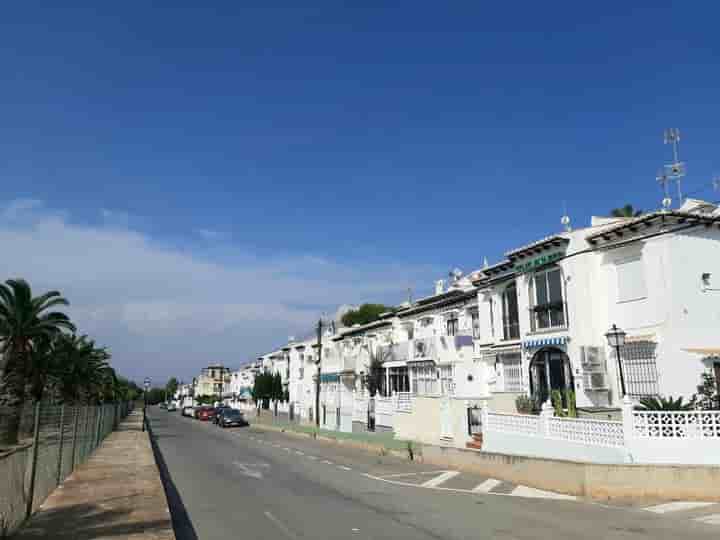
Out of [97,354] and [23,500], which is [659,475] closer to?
[23,500]

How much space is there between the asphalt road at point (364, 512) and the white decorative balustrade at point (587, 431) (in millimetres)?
1884

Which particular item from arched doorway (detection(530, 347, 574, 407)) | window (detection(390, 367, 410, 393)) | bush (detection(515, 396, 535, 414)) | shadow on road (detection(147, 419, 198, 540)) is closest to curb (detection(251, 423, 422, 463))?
bush (detection(515, 396, 535, 414))

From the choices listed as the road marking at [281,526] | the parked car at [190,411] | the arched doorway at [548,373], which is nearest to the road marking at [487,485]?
the road marking at [281,526]

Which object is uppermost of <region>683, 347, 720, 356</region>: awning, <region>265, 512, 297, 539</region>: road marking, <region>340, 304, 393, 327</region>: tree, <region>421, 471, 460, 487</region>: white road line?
<region>340, 304, 393, 327</region>: tree

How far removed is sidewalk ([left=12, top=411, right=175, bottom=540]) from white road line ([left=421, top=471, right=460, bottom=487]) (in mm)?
7268

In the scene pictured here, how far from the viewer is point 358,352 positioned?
46.4 meters

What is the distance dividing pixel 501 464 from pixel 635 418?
14.7 ft

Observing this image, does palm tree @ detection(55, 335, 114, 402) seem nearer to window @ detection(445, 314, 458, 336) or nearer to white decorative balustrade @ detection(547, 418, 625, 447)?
window @ detection(445, 314, 458, 336)

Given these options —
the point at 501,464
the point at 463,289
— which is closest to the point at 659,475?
the point at 501,464

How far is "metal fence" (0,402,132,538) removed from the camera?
25.0 feet

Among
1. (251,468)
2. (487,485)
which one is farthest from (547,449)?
(251,468)

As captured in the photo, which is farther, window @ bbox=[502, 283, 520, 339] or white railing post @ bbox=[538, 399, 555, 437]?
window @ bbox=[502, 283, 520, 339]

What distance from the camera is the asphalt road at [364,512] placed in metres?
9.98

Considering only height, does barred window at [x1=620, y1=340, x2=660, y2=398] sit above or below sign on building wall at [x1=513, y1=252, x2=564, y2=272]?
below
